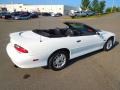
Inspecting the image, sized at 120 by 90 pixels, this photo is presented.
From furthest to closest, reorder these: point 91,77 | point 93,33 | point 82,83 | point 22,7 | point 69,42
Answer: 1. point 22,7
2. point 93,33
3. point 69,42
4. point 91,77
5. point 82,83

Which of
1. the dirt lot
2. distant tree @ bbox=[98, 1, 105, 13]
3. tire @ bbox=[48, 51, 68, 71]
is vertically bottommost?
the dirt lot

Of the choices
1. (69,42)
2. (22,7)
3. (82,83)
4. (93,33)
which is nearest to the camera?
(82,83)

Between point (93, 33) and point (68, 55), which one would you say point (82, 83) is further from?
point (93, 33)

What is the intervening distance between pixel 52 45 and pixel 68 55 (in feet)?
2.84

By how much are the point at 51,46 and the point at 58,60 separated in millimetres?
599

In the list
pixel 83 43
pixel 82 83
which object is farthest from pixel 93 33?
pixel 82 83

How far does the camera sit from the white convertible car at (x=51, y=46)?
4.71 metres

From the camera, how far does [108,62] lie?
6.16 m

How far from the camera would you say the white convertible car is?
15.4ft

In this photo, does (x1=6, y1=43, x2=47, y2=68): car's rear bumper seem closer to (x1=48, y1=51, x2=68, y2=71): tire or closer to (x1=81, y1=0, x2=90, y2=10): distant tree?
(x1=48, y1=51, x2=68, y2=71): tire

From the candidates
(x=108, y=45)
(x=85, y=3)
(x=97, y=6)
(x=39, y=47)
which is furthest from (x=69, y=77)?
(x=85, y=3)

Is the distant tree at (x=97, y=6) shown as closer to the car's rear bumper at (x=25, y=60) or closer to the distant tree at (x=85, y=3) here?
the distant tree at (x=85, y=3)

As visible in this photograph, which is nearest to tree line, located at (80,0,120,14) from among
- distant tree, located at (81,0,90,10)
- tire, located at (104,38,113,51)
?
distant tree, located at (81,0,90,10)

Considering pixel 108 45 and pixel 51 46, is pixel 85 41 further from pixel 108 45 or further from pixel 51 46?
pixel 108 45
